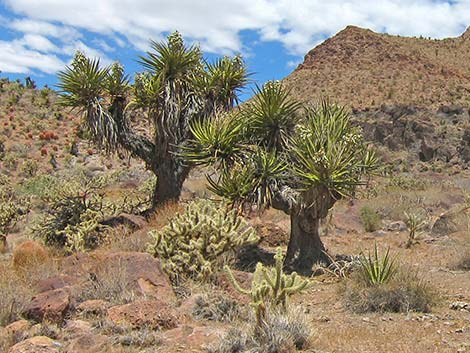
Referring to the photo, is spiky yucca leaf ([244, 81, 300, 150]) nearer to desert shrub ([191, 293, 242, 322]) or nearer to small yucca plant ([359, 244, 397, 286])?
small yucca plant ([359, 244, 397, 286])

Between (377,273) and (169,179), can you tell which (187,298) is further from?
(169,179)

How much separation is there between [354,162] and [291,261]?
7.07 feet

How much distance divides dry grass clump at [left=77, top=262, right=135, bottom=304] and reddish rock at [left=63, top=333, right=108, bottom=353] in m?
1.11

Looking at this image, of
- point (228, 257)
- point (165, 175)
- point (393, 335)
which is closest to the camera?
point (393, 335)

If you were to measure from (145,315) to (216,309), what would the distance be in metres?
0.99

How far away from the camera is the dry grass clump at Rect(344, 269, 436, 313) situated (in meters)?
6.94

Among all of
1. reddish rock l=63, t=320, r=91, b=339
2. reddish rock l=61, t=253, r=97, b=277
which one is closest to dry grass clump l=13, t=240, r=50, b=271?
reddish rock l=61, t=253, r=97, b=277

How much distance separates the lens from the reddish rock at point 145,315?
6.12 meters

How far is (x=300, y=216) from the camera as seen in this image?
34.0ft

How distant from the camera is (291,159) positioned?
10391 mm

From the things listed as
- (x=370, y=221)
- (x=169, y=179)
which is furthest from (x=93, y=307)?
(x=370, y=221)

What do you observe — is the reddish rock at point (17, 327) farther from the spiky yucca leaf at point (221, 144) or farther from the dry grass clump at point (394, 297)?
the spiky yucca leaf at point (221, 144)

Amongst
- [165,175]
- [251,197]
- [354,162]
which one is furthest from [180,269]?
[165,175]

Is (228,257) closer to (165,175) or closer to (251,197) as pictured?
(251,197)
